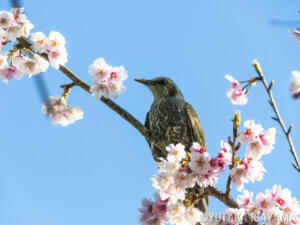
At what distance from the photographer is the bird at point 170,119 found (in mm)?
5359

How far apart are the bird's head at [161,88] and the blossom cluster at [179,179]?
2.83 m

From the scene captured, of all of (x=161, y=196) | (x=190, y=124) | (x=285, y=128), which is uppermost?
(x=190, y=124)

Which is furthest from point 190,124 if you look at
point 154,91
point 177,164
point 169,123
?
point 177,164

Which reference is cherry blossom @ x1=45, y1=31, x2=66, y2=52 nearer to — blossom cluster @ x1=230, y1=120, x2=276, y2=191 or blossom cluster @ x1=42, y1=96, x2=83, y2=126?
blossom cluster @ x1=42, y1=96, x2=83, y2=126

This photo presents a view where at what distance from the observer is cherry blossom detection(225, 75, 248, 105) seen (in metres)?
2.69

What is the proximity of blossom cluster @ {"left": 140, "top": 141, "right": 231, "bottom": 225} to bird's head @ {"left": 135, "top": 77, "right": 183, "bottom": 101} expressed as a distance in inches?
111

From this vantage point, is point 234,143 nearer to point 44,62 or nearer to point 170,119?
point 44,62

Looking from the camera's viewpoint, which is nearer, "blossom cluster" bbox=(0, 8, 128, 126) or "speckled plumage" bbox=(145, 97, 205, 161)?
"blossom cluster" bbox=(0, 8, 128, 126)

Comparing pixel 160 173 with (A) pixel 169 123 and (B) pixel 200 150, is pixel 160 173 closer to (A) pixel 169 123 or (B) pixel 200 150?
(B) pixel 200 150

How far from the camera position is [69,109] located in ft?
11.6

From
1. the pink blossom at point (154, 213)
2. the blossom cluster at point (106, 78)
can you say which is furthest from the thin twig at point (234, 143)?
the blossom cluster at point (106, 78)

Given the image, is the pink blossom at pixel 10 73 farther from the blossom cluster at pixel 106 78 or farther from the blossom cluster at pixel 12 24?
the blossom cluster at pixel 106 78

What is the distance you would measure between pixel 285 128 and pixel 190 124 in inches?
128

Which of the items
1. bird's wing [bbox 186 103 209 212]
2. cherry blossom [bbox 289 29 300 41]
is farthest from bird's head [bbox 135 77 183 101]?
cherry blossom [bbox 289 29 300 41]
